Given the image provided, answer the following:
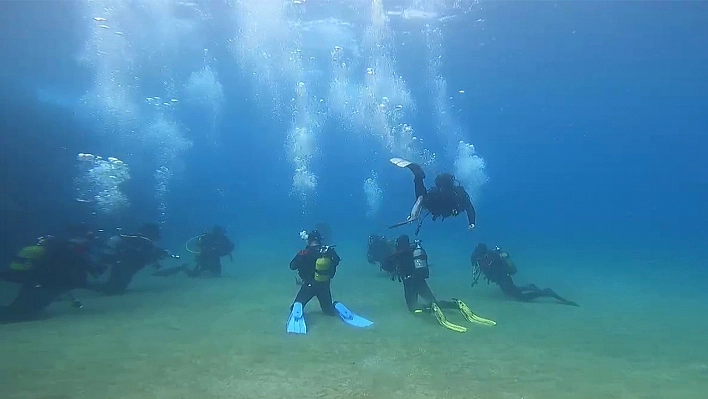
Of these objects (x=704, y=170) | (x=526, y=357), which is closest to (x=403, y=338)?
(x=526, y=357)

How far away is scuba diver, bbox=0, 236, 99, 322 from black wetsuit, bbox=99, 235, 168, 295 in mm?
2286

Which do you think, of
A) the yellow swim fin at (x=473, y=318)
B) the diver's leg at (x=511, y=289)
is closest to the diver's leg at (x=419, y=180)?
the yellow swim fin at (x=473, y=318)

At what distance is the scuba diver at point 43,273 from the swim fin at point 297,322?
4.49 meters

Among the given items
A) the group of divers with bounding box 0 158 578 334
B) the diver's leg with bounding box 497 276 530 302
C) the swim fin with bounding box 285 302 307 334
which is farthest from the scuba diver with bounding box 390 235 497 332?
the diver's leg with bounding box 497 276 530 302

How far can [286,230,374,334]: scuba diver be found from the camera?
385 inches

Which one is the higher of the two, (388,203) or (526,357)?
(388,203)

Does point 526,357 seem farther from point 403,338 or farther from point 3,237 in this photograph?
point 3,237

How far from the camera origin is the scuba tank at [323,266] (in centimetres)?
978

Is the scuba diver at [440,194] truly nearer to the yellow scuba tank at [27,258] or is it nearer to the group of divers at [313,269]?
the group of divers at [313,269]

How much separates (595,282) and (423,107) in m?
36.7

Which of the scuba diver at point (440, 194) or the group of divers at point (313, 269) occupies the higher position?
the scuba diver at point (440, 194)

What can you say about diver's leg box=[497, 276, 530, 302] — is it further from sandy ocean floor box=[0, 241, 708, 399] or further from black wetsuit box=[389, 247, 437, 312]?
black wetsuit box=[389, 247, 437, 312]

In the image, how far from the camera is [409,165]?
9.72 metres

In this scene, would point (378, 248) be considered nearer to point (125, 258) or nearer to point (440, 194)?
point (440, 194)
